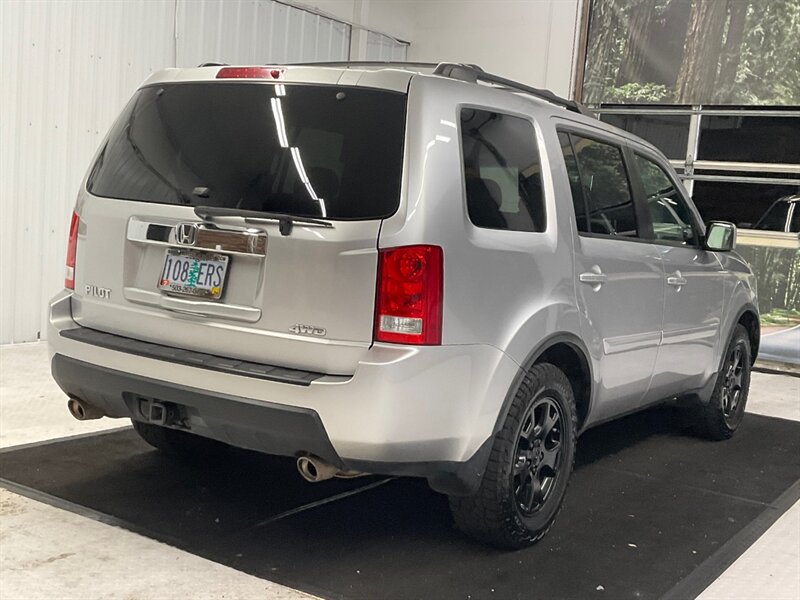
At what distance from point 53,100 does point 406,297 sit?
5.08 meters

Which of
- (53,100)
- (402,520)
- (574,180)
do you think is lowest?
(402,520)

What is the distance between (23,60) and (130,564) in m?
4.76

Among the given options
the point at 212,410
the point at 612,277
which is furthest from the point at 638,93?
the point at 212,410

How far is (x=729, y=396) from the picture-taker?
17.2ft

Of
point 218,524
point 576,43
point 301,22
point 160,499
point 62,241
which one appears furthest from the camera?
point 576,43

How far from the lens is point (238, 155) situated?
288cm

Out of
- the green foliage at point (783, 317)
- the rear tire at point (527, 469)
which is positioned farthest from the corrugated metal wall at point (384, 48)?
the rear tire at point (527, 469)

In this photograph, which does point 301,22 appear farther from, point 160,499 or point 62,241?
point 160,499

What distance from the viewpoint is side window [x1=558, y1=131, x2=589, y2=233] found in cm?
350

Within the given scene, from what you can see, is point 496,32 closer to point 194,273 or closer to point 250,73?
point 250,73

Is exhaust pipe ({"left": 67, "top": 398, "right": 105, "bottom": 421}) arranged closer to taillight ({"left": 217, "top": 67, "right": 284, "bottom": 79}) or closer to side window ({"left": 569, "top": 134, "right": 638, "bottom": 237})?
taillight ({"left": 217, "top": 67, "right": 284, "bottom": 79})

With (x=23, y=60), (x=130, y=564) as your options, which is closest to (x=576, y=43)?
(x=23, y=60)

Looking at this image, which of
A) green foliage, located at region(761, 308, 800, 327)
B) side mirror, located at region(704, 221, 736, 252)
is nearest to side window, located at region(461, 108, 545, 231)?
side mirror, located at region(704, 221, 736, 252)

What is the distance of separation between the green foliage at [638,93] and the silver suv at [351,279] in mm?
6279
